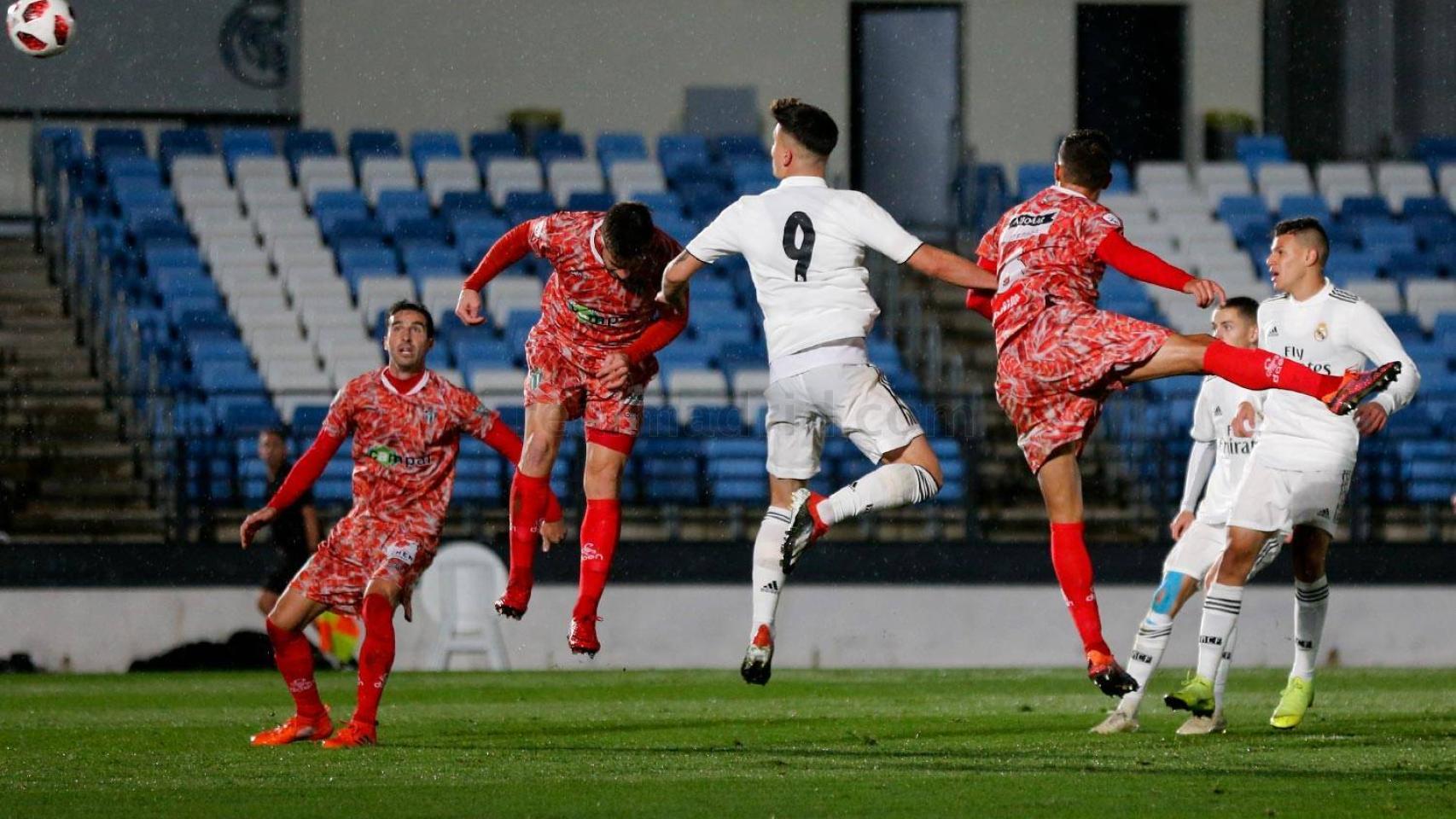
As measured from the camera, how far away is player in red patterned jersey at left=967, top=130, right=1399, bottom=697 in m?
7.34

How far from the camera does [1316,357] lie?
28.8 ft

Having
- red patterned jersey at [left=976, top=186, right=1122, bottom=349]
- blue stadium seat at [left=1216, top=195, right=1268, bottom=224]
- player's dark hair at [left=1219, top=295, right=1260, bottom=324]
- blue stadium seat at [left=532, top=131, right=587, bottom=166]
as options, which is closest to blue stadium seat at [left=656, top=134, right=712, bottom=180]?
blue stadium seat at [left=532, top=131, right=587, bottom=166]

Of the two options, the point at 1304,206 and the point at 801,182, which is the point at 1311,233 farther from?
the point at 1304,206

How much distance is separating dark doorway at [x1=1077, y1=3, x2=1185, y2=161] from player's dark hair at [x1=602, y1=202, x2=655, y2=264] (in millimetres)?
15891

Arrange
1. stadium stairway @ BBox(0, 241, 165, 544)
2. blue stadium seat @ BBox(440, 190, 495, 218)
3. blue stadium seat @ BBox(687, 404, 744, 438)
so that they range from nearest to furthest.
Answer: stadium stairway @ BBox(0, 241, 165, 544), blue stadium seat @ BBox(687, 404, 744, 438), blue stadium seat @ BBox(440, 190, 495, 218)

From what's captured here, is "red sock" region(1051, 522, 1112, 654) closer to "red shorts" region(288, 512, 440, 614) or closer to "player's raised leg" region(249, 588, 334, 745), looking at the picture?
"red shorts" region(288, 512, 440, 614)

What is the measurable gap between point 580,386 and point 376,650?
1.45 metres

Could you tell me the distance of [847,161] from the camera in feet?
75.1

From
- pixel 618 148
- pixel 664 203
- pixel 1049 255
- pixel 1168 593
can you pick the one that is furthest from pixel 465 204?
pixel 1049 255

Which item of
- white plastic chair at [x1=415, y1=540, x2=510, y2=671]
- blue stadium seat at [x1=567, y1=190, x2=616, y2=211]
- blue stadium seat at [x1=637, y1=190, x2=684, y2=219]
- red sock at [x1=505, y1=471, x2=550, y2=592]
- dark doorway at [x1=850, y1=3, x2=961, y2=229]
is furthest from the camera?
dark doorway at [x1=850, y1=3, x2=961, y2=229]

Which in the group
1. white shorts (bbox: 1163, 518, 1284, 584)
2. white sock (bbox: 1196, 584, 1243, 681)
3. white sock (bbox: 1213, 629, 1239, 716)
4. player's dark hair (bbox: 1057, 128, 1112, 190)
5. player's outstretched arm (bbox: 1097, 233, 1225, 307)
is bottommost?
white sock (bbox: 1213, 629, 1239, 716)

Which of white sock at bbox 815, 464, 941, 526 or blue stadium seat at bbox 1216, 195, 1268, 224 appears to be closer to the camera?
white sock at bbox 815, 464, 941, 526

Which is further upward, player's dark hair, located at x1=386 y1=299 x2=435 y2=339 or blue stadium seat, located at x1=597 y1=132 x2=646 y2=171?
blue stadium seat, located at x1=597 y1=132 x2=646 y2=171

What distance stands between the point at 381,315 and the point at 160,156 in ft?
11.4
